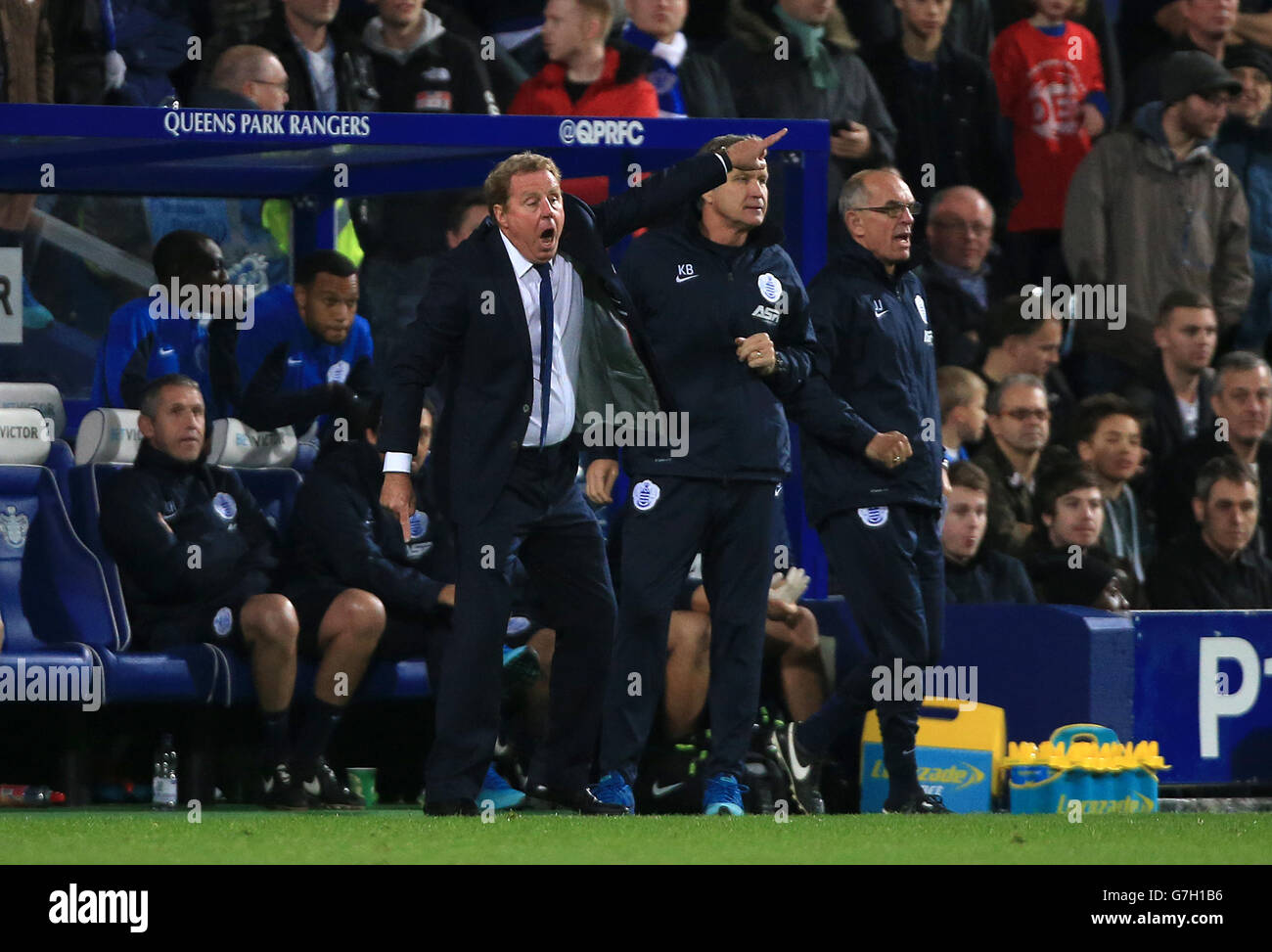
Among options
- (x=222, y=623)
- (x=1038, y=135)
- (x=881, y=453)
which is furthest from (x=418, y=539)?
(x=1038, y=135)

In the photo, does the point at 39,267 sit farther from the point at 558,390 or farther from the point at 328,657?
the point at 558,390

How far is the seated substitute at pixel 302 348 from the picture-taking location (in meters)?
8.83

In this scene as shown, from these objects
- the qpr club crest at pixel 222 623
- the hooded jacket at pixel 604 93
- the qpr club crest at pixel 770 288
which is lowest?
the qpr club crest at pixel 222 623

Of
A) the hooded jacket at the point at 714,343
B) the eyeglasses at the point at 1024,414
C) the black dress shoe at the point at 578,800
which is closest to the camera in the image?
the black dress shoe at the point at 578,800

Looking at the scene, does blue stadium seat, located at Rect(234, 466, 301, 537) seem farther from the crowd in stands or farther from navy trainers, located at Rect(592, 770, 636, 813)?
navy trainers, located at Rect(592, 770, 636, 813)

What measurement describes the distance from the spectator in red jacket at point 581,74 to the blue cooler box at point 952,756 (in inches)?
114

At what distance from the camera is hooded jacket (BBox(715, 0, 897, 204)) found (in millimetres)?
9891

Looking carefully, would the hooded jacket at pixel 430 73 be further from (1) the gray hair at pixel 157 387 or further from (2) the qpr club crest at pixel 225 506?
(2) the qpr club crest at pixel 225 506

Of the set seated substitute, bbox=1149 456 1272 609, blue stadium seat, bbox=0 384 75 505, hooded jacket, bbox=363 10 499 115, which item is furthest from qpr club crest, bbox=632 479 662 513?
seated substitute, bbox=1149 456 1272 609

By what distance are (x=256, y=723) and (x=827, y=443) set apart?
7.76 ft

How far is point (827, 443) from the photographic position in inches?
286

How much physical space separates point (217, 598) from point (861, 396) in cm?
238

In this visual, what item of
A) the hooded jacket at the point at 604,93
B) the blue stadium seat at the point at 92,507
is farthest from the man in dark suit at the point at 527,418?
the hooded jacket at the point at 604,93

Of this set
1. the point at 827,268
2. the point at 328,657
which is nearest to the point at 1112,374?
the point at 827,268
